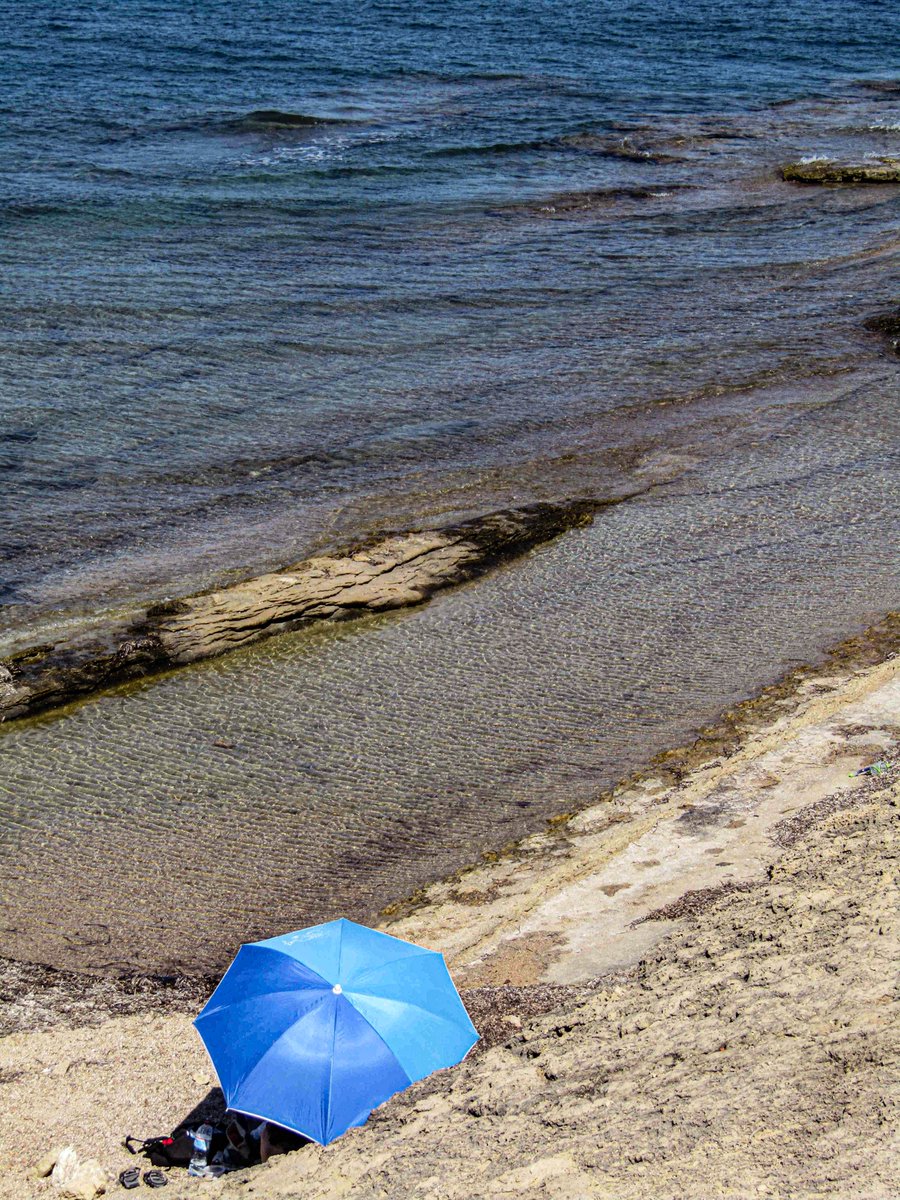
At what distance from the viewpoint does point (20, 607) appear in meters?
13.0

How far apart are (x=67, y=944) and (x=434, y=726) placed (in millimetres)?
3766

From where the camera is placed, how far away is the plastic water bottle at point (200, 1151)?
676cm

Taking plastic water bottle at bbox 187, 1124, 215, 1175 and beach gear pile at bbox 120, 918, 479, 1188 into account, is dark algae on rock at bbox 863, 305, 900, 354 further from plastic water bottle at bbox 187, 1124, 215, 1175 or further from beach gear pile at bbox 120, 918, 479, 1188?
plastic water bottle at bbox 187, 1124, 215, 1175

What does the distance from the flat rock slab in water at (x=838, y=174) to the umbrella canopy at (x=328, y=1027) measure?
86.1 feet

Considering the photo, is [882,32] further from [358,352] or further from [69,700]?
[69,700]

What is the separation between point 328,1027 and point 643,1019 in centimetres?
A: 175

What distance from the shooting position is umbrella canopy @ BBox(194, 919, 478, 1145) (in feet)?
22.0

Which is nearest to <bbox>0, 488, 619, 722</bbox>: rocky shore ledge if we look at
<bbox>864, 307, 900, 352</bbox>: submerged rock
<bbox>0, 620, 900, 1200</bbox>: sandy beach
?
<bbox>0, 620, 900, 1200</bbox>: sandy beach

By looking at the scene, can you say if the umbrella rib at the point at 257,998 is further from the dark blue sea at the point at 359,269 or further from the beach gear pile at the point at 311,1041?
the dark blue sea at the point at 359,269

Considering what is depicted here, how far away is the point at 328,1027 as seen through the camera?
6.90 metres

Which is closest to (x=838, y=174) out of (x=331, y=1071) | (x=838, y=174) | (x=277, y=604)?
(x=838, y=174)

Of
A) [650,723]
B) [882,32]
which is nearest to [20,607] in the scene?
[650,723]

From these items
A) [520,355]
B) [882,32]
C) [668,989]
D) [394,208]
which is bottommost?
[668,989]

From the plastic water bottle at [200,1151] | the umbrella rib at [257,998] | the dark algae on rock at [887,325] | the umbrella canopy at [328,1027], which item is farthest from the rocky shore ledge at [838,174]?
the plastic water bottle at [200,1151]
